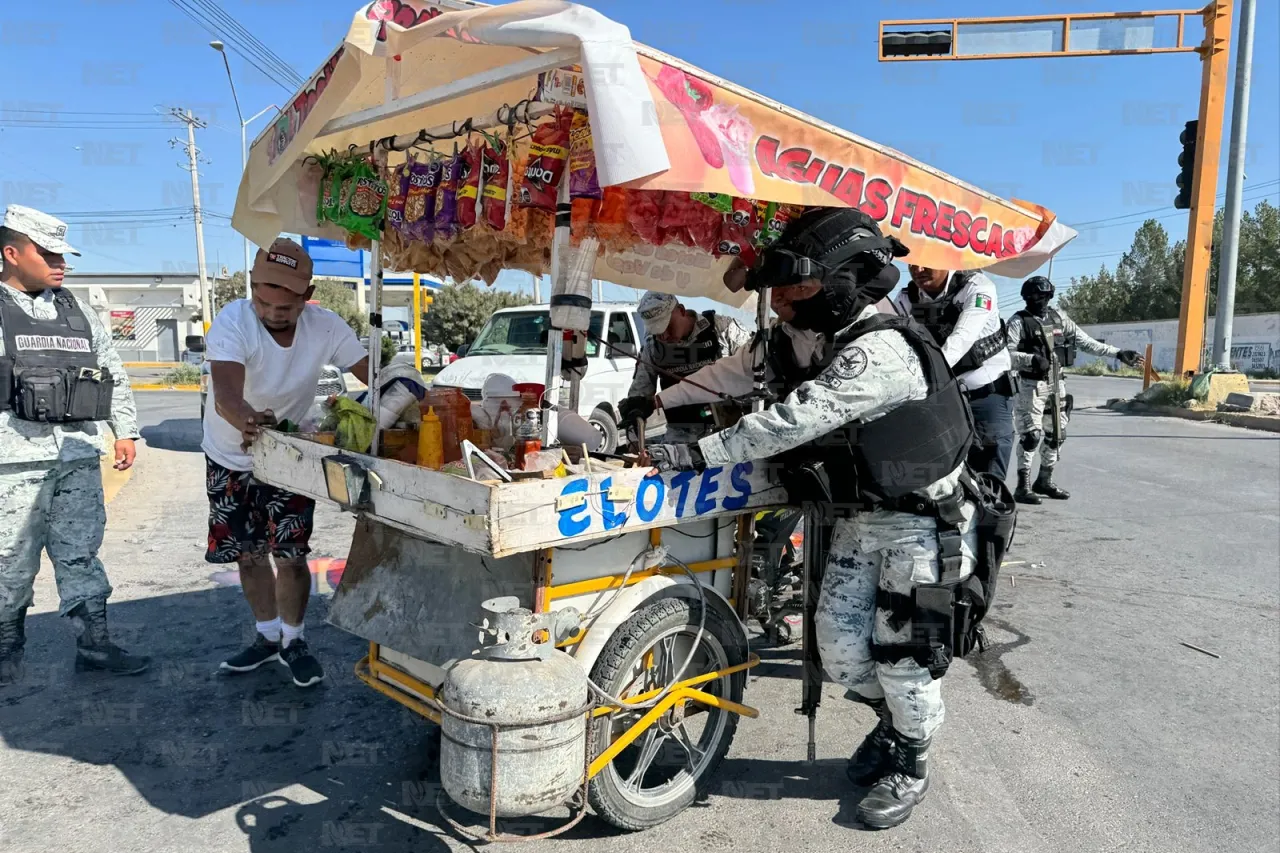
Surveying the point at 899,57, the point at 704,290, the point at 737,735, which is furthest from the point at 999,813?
the point at 899,57

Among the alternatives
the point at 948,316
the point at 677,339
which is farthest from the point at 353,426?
the point at 948,316

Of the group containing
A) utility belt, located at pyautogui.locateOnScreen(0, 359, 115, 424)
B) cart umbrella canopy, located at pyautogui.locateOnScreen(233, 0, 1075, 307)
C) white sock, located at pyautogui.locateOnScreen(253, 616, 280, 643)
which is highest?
cart umbrella canopy, located at pyautogui.locateOnScreen(233, 0, 1075, 307)

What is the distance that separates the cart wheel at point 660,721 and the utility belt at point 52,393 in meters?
2.84

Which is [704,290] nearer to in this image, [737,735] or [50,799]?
[737,735]

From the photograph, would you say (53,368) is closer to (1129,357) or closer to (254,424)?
(254,424)

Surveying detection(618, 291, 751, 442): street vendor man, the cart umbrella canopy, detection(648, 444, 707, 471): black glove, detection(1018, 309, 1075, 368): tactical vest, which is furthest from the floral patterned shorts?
detection(1018, 309, 1075, 368): tactical vest

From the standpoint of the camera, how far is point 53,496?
369 centimetres

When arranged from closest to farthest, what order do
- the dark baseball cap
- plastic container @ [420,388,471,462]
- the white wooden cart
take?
the white wooden cart → plastic container @ [420,388,471,462] → the dark baseball cap

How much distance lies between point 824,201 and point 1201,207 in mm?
14523

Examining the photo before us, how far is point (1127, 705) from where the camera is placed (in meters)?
3.63

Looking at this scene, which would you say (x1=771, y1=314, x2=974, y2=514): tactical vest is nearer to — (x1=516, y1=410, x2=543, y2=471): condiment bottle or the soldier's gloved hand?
(x1=516, y1=410, x2=543, y2=471): condiment bottle

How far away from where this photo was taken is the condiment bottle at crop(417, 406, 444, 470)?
281 centimetres

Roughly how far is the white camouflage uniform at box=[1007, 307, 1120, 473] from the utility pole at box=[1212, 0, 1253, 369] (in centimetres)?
893

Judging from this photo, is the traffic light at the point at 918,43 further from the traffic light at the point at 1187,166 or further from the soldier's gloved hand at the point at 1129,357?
the soldier's gloved hand at the point at 1129,357
